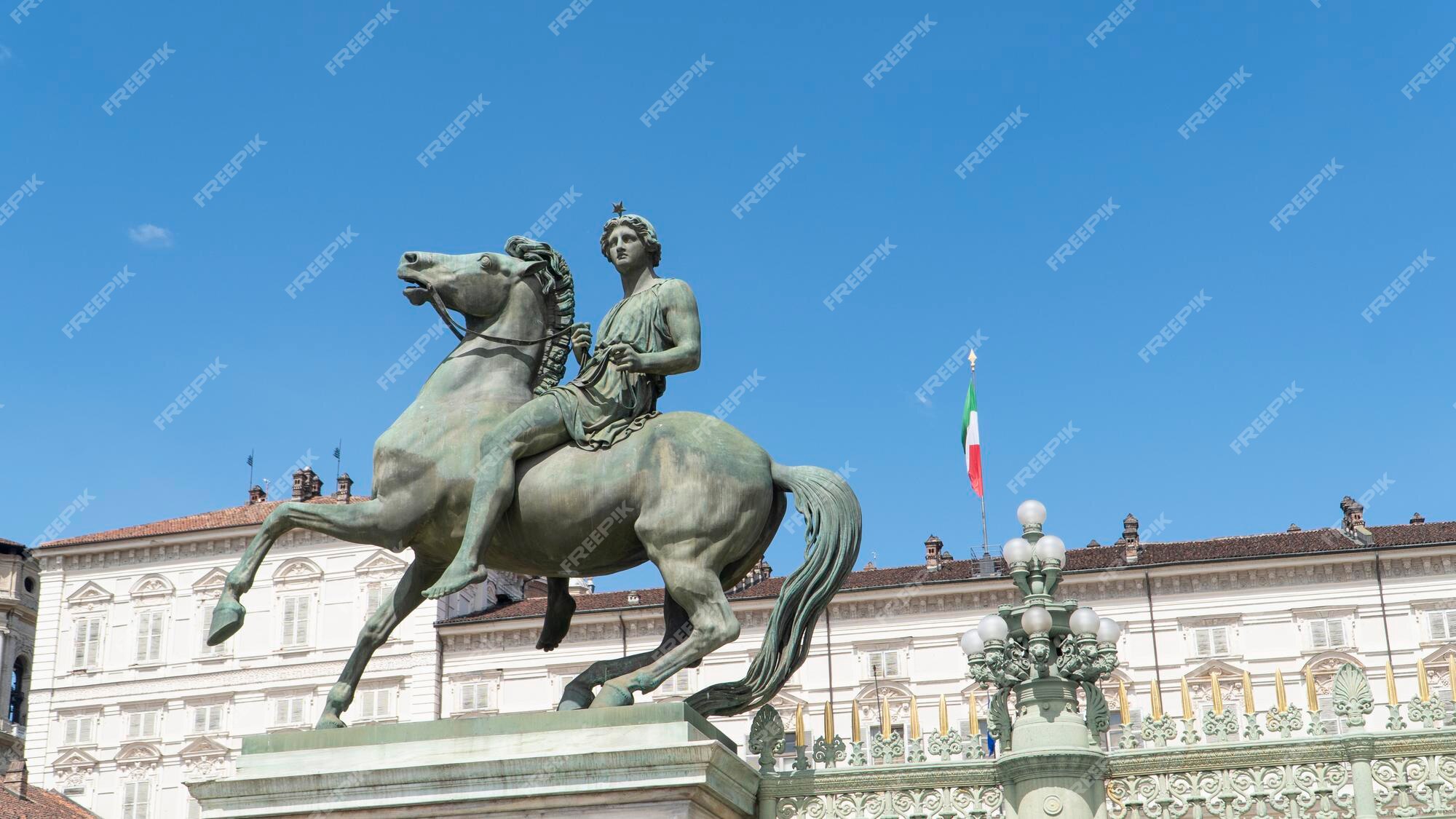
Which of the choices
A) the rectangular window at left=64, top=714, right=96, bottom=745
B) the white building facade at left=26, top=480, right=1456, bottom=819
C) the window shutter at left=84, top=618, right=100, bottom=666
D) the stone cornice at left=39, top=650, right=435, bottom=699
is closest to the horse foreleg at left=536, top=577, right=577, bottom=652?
the white building facade at left=26, top=480, right=1456, bottom=819

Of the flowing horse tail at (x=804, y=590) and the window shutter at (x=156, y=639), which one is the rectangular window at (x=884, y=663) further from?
the flowing horse tail at (x=804, y=590)

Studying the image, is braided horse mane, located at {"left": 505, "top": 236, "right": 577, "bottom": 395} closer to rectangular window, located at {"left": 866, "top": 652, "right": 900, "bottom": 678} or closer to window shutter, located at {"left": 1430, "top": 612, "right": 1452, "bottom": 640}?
rectangular window, located at {"left": 866, "top": 652, "right": 900, "bottom": 678}

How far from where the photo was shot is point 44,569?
59.5 m

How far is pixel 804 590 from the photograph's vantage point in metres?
10.2

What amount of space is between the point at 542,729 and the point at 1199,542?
4636cm

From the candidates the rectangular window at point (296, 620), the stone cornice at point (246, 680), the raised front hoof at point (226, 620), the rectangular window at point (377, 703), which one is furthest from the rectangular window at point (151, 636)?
the raised front hoof at point (226, 620)

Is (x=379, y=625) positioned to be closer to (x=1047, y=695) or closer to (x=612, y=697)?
(x=612, y=697)

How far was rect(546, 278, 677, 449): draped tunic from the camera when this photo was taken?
10.3 meters

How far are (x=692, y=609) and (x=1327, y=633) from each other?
43.7 m

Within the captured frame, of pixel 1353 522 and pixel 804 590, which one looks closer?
pixel 804 590

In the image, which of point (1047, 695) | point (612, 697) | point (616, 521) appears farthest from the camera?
point (616, 521)

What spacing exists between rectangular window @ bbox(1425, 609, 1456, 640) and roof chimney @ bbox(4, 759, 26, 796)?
40.6 metres

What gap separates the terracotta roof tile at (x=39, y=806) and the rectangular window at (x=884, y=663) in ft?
78.2

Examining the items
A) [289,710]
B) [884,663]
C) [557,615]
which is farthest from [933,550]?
[557,615]
